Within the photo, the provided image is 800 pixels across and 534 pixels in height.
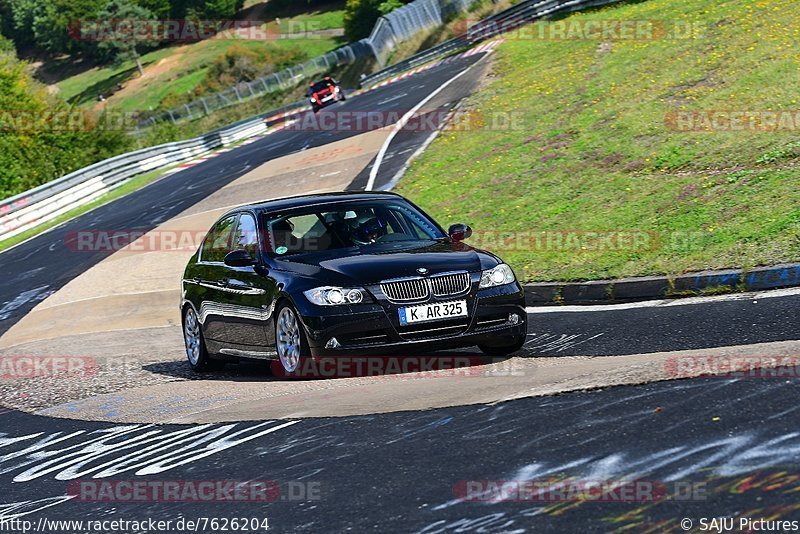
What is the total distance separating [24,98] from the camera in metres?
49.7

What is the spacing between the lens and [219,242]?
1222cm

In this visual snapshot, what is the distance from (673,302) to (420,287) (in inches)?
126

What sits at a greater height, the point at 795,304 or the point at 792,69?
the point at 792,69

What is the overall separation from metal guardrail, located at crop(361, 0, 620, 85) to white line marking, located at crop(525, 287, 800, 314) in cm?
3322

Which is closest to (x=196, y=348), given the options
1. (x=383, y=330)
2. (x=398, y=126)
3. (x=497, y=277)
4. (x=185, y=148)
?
(x=383, y=330)

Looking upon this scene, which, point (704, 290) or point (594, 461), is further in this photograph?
point (704, 290)

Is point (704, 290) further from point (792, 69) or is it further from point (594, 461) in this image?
point (792, 69)

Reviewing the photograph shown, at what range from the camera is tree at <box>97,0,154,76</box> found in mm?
120312

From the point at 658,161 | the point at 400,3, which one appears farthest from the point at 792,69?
the point at 400,3

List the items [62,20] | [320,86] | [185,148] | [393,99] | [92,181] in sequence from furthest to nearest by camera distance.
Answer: [62,20] < [320,86] < [185,148] < [393,99] < [92,181]

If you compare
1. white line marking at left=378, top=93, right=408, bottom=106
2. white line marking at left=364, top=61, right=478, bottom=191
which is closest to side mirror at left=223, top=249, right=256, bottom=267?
white line marking at left=364, top=61, right=478, bottom=191

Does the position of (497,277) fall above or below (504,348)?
above

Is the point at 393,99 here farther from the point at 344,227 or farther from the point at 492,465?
the point at 492,465

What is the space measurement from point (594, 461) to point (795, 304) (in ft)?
17.5
